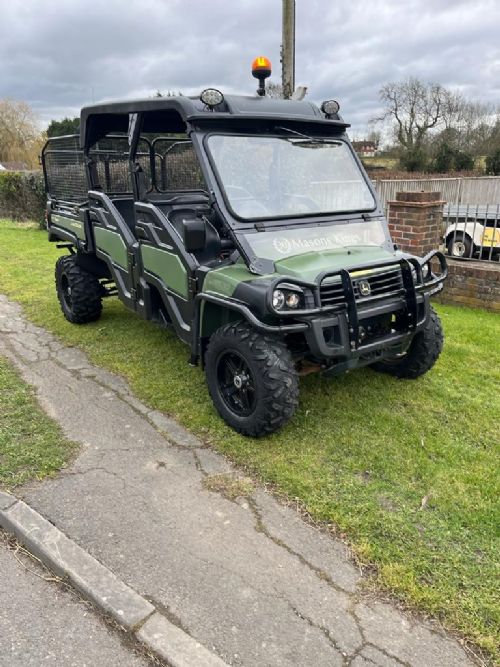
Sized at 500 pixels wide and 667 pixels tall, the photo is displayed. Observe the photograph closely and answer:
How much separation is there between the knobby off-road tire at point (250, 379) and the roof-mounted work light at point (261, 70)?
216 cm

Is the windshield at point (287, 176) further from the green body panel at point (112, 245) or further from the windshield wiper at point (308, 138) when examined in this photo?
the green body panel at point (112, 245)

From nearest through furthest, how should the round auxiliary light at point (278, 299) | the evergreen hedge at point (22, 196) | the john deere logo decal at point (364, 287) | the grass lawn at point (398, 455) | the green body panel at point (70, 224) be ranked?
the grass lawn at point (398, 455) → the round auxiliary light at point (278, 299) → the john deere logo decal at point (364, 287) → the green body panel at point (70, 224) → the evergreen hedge at point (22, 196)

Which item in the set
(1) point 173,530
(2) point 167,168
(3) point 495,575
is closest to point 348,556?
(3) point 495,575

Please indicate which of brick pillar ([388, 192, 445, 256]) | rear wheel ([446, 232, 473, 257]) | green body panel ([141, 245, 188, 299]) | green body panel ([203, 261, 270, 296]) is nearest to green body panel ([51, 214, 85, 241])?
green body panel ([141, 245, 188, 299])

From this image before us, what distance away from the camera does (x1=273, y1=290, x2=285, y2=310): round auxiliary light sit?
309 cm

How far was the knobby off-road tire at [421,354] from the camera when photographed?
13.4 feet

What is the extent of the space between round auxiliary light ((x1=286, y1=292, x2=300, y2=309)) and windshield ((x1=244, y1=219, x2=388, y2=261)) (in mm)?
493

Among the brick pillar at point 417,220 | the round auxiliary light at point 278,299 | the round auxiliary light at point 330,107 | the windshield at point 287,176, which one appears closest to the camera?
the round auxiliary light at point 278,299

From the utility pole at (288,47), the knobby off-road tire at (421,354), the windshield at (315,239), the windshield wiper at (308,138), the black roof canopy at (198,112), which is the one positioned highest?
the utility pole at (288,47)

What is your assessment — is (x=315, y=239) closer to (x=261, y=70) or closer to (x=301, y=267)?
(x=301, y=267)

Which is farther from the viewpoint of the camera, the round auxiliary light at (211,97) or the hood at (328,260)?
the round auxiliary light at (211,97)

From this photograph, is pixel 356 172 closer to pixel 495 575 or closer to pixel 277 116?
pixel 277 116

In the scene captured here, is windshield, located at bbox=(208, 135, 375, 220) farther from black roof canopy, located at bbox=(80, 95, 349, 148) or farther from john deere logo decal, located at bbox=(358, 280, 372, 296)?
john deere logo decal, located at bbox=(358, 280, 372, 296)

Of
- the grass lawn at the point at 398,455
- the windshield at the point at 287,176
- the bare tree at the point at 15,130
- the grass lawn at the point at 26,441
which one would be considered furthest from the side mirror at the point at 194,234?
the bare tree at the point at 15,130
